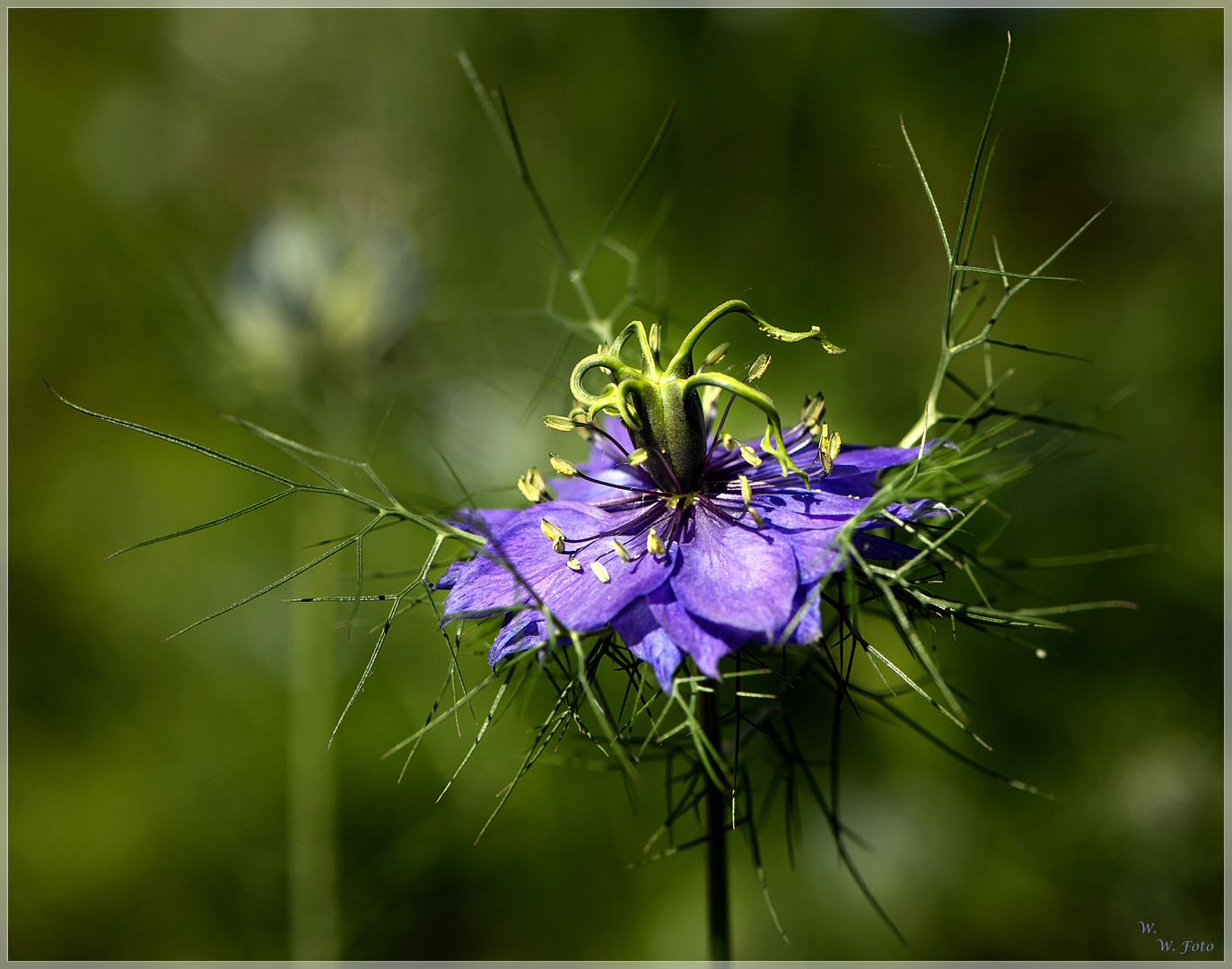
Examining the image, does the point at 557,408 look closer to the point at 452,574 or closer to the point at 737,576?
the point at 452,574

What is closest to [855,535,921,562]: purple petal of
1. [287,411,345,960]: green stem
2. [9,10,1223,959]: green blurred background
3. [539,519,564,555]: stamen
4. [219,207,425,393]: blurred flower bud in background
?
[539,519,564,555]: stamen

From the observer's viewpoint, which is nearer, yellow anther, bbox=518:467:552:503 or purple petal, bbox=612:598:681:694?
purple petal, bbox=612:598:681:694

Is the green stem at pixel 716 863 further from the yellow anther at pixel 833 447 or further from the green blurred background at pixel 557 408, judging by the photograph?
the green blurred background at pixel 557 408

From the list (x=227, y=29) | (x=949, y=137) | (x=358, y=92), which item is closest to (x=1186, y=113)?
(x=949, y=137)

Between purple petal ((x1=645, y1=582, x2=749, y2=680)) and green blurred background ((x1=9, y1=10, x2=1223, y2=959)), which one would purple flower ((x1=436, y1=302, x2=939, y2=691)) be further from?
green blurred background ((x1=9, y1=10, x2=1223, y2=959))

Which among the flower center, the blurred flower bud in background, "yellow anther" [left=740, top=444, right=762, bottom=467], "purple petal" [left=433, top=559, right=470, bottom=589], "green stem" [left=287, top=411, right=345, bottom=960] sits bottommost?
"green stem" [left=287, top=411, right=345, bottom=960]

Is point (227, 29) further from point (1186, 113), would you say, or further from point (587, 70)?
point (1186, 113)

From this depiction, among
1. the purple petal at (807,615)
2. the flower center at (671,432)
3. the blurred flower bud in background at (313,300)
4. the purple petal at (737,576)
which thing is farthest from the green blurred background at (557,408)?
the purple petal at (807,615)

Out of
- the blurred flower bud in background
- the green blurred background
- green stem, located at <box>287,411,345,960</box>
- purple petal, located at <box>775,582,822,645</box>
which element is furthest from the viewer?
the blurred flower bud in background
